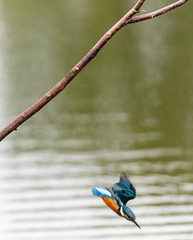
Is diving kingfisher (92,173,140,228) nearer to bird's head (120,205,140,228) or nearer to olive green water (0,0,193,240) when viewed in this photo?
bird's head (120,205,140,228)

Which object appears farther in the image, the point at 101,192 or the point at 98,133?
the point at 98,133

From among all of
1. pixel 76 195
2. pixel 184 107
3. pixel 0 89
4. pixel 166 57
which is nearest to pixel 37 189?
pixel 76 195

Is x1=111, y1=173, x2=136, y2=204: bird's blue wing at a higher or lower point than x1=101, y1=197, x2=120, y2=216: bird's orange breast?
higher

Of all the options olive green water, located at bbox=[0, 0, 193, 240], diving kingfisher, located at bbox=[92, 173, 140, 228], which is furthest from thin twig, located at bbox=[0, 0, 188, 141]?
olive green water, located at bbox=[0, 0, 193, 240]

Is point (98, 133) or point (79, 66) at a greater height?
point (98, 133)

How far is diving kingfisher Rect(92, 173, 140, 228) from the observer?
0.98 m

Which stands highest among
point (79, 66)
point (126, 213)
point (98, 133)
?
point (98, 133)

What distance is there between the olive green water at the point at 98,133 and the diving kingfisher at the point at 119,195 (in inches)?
250

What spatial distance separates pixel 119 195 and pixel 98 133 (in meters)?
9.95

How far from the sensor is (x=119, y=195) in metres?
1.05

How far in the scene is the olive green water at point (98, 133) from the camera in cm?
801

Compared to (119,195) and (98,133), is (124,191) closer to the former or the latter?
(119,195)

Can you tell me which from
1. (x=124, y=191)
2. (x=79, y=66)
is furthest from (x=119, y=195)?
(x=79, y=66)

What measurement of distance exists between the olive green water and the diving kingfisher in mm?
6355
